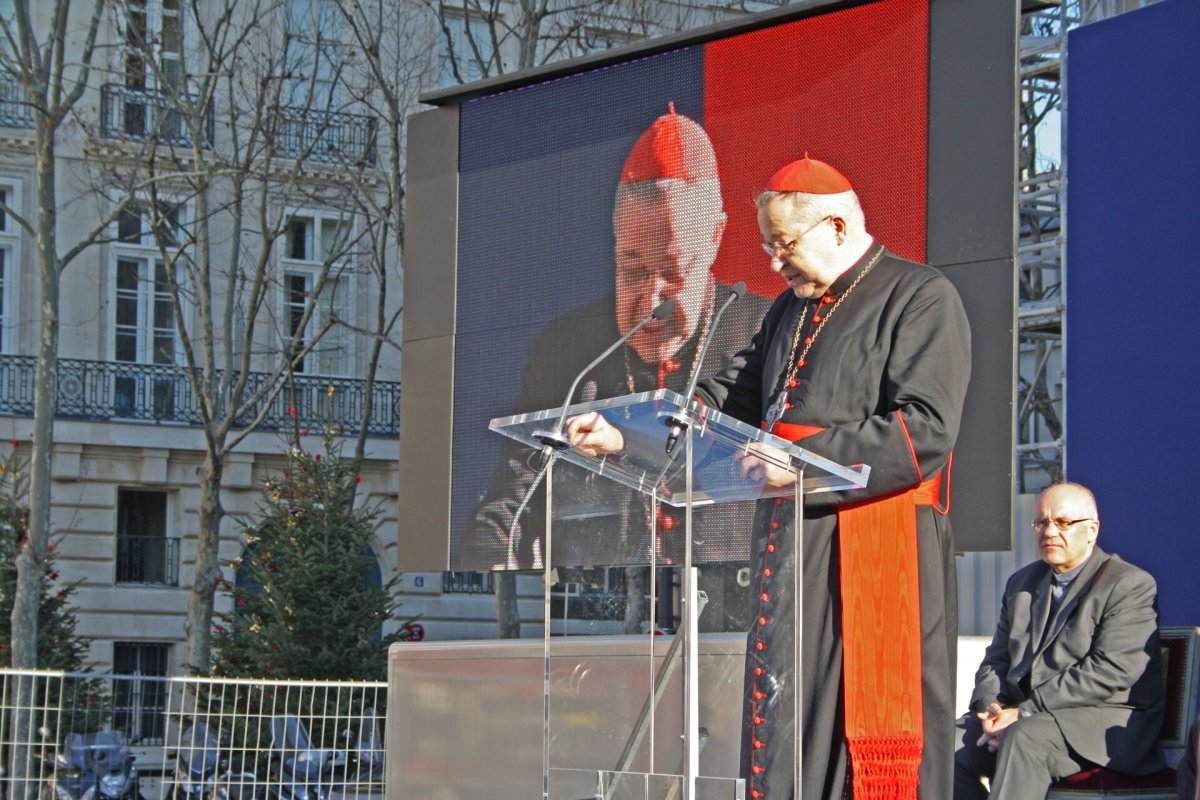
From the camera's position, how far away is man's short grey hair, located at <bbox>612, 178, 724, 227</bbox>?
6598 millimetres

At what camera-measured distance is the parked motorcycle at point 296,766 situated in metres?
8.02

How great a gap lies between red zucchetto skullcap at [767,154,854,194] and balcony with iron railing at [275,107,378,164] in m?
16.1

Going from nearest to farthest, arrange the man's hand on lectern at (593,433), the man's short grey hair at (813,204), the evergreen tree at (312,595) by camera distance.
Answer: the man's hand on lectern at (593,433)
the man's short grey hair at (813,204)
the evergreen tree at (312,595)

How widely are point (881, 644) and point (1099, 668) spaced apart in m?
1.74

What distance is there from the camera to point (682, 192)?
6676mm

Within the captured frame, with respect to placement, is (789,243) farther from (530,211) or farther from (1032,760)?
(530,211)

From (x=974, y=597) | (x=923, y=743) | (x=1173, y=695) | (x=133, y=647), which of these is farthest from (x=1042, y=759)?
(x=133, y=647)

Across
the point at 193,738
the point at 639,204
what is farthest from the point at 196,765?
the point at 639,204

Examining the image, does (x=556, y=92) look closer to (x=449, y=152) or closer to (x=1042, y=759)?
(x=449, y=152)

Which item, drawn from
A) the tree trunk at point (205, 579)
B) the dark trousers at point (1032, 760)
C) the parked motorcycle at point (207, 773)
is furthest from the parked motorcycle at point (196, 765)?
the tree trunk at point (205, 579)

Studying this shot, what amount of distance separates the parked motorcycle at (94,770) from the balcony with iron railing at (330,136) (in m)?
10.9

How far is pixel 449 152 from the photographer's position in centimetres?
751

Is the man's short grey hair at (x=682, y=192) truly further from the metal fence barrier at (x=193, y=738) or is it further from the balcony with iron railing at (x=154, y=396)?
the balcony with iron railing at (x=154, y=396)

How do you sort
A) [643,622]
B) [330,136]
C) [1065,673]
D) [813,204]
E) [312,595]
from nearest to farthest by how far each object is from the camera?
1. [813,204]
2. [643,622]
3. [1065,673]
4. [312,595]
5. [330,136]
